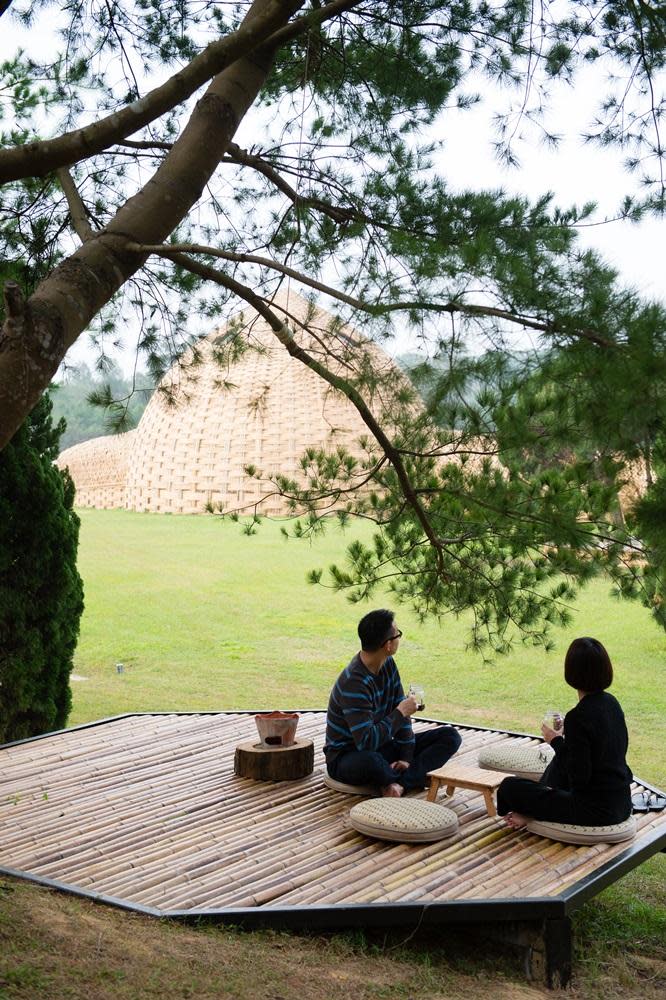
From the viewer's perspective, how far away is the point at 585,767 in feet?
12.5

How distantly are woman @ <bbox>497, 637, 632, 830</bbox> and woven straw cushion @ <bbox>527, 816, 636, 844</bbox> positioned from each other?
2 centimetres

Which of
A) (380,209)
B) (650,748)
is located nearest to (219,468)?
(650,748)

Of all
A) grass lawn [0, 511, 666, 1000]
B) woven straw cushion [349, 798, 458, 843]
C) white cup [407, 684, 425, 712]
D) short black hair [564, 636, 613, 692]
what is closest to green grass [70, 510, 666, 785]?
grass lawn [0, 511, 666, 1000]

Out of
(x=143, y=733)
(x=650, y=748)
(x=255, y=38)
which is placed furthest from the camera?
(x=650, y=748)

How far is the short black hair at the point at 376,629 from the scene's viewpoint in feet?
15.0

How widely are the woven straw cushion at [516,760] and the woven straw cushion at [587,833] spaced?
0.90 metres

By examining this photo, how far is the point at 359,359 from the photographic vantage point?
3.71 meters

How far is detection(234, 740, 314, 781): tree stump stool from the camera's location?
15.9 feet

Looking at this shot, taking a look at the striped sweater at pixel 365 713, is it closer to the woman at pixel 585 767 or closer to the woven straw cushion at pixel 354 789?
the woven straw cushion at pixel 354 789

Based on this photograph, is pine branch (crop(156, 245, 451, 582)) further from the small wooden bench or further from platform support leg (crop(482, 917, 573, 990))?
platform support leg (crop(482, 917, 573, 990))

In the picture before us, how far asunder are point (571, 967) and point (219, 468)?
17939 mm

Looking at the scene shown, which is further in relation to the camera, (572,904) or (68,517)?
(68,517)

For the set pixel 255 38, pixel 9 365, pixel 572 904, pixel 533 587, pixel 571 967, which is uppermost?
pixel 255 38

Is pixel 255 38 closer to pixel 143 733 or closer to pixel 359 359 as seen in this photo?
pixel 359 359
